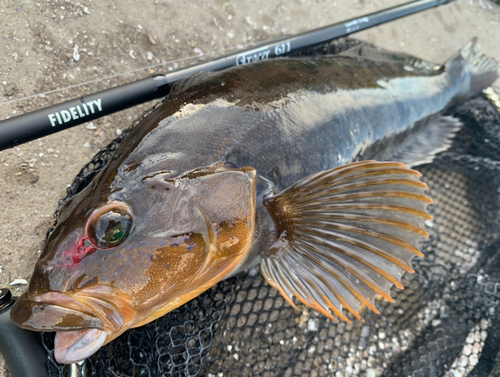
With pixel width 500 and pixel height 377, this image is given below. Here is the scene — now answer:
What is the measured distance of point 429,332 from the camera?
8.76 feet

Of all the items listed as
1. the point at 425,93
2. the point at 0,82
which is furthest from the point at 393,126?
the point at 0,82

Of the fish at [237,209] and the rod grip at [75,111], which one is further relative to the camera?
the rod grip at [75,111]

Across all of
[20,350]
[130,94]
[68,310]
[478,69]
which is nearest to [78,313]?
[68,310]

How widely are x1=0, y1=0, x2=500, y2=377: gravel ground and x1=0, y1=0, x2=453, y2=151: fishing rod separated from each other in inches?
13.4

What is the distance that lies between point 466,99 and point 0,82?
3.64m

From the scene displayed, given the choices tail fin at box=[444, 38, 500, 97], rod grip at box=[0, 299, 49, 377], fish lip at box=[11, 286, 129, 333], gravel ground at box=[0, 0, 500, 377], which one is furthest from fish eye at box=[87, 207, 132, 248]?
tail fin at box=[444, 38, 500, 97]

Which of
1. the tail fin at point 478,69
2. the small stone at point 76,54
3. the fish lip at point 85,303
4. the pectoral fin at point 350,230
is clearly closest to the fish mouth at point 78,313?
the fish lip at point 85,303

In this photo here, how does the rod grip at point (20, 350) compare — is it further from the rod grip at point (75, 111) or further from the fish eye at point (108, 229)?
the rod grip at point (75, 111)

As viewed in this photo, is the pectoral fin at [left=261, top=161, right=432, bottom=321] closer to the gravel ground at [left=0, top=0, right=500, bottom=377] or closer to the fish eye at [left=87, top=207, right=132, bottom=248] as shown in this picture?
the fish eye at [left=87, top=207, right=132, bottom=248]

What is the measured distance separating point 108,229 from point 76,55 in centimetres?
184

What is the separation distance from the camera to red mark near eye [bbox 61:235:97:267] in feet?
4.12

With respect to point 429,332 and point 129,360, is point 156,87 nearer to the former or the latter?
point 129,360

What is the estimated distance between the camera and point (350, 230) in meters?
1.63

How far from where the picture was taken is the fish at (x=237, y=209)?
1.28 metres
